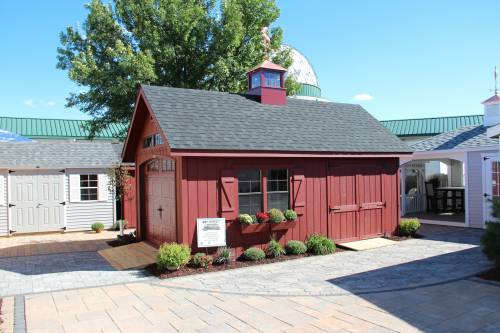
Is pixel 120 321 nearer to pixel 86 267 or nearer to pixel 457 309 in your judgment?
pixel 86 267

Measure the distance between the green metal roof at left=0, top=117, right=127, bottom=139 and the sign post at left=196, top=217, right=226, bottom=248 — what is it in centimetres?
2044

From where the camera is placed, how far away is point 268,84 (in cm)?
1349

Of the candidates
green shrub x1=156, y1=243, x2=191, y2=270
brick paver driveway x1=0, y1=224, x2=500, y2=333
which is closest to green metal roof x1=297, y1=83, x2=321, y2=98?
brick paver driveway x1=0, y1=224, x2=500, y2=333

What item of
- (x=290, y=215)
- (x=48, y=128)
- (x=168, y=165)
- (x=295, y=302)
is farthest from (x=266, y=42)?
(x=295, y=302)

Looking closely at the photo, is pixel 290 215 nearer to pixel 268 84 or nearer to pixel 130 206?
pixel 268 84

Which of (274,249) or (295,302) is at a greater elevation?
(274,249)

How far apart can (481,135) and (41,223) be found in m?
18.0

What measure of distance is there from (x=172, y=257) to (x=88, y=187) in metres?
9.98

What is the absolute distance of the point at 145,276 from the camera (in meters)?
9.20

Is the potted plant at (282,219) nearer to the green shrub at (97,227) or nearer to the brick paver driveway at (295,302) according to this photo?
the brick paver driveway at (295,302)

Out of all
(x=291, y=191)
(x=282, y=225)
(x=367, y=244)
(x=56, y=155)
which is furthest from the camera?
(x=56, y=155)

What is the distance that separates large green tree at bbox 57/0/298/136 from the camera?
64.3 ft

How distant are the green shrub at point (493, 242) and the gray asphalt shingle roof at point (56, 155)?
1365 cm

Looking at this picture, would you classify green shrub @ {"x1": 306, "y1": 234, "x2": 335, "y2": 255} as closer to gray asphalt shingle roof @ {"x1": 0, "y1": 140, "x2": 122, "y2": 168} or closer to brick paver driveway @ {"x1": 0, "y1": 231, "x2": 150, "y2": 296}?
brick paver driveway @ {"x1": 0, "y1": 231, "x2": 150, "y2": 296}
